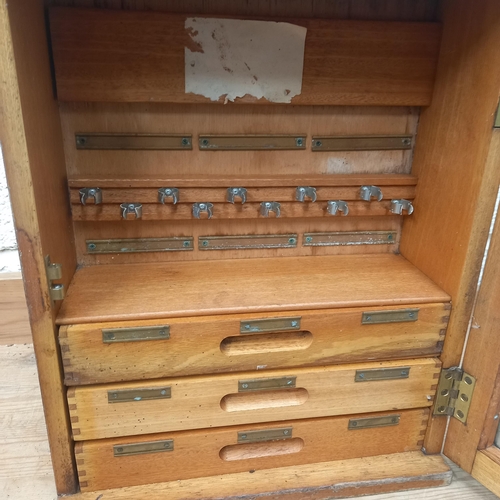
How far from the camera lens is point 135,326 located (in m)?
0.88

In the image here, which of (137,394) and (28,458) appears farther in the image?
(28,458)

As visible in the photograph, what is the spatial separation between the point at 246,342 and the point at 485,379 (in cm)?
49

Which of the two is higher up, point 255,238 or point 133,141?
point 133,141

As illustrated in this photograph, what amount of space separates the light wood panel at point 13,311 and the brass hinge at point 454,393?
3.70 feet

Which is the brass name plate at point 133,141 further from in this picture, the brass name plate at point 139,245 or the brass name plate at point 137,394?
the brass name plate at point 137,394

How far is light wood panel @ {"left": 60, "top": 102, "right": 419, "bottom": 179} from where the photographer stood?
101cm

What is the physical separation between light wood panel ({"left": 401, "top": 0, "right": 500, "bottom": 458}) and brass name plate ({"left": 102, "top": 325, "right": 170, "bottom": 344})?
0.60m

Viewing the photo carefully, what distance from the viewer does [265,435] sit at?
1.03 meters

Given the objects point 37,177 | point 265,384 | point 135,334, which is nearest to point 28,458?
point 135,334

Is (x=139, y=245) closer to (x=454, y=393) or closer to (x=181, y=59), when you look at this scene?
(x=181, y=59)

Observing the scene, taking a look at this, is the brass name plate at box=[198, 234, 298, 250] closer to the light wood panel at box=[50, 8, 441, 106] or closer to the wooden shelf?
the wooden shelf

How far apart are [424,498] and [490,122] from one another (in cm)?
80

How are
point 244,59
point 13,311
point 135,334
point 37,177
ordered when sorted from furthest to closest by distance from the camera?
point 13,311, point 244,59, point 135,334, point 37,177

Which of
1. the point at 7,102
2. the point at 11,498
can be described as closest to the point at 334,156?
the point at 7,102
